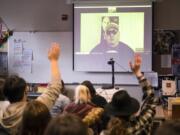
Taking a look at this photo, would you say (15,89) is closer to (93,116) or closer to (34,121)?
(34,121)

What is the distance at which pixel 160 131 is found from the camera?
1.19 m

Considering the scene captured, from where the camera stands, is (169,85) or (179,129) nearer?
(179,129)

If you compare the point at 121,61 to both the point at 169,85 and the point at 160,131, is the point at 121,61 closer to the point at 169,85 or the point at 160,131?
the point at 169,85

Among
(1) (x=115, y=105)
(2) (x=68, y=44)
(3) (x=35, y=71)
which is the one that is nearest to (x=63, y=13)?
(2) (x=68, y=44)

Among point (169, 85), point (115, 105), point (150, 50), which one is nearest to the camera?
point (115, 105)

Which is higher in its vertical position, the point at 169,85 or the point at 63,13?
the point at 63,13

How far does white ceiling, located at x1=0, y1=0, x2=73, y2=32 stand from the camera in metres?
7.08

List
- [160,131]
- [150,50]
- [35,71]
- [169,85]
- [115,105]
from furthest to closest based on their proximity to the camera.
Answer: [35,71], [150,50], [169,85], [115,105], [160,131]

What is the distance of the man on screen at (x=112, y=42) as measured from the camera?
22.5 ft

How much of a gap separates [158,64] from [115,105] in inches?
168

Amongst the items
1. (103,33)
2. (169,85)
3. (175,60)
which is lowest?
(169,85)

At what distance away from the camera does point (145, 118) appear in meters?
2.61

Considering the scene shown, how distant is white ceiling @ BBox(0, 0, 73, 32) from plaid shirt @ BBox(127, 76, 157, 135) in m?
4.49

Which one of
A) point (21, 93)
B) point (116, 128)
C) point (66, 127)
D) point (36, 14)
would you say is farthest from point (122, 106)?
point (36, 14)
